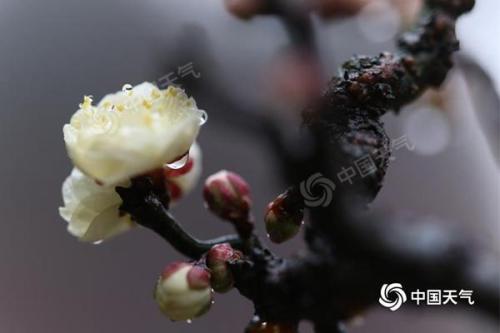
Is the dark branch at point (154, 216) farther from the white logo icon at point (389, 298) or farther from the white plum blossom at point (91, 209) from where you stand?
the white logo icon at point (389, 298)

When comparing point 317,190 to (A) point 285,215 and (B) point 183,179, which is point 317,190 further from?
(B) point 183,179

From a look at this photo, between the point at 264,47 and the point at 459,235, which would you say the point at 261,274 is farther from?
the point at 264,47

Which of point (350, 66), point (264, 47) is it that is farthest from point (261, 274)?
point (264, 47)

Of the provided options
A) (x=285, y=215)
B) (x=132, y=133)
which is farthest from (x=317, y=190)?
(x=132, y=133)

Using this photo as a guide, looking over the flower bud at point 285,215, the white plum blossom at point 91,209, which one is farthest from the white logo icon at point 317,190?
the white plum blossom at point 91,209

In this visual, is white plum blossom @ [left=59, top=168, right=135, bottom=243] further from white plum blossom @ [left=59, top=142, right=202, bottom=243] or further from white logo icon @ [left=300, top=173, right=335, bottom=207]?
white logo icon @ [left=300, top=173, right=335, bottom=207]
